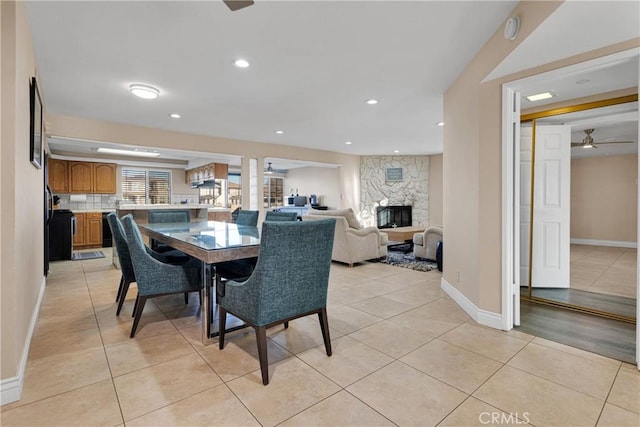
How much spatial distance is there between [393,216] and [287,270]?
7760mm

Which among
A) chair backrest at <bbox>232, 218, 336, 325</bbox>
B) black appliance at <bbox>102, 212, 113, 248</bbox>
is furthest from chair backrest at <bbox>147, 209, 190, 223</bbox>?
black appliance at <bbox>102, 212, 113, 248</bbox>

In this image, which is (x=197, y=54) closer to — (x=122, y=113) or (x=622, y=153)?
(x=122, y=113)

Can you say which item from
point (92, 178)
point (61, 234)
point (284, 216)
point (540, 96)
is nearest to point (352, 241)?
point (284, 216)

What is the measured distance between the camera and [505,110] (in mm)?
2551

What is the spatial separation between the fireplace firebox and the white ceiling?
15.9 ft

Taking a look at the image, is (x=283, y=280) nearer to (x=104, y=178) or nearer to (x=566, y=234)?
(x=566, y=234)

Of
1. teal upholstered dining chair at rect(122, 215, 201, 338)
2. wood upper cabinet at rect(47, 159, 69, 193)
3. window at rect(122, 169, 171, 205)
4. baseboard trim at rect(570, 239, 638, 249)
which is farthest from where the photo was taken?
window at rect(122, 169, 171, 205)

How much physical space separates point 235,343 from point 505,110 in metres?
2.90

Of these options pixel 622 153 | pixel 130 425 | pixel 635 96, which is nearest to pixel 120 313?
pixel 130 425

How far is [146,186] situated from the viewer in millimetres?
8445

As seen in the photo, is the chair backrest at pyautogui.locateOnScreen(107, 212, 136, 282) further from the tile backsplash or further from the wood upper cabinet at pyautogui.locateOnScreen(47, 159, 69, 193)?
the wood upper cabinet at pyautogui.locateOnScreen(47, 159, 69, 193)

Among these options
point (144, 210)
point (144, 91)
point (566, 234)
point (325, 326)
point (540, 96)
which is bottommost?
point (325, 326)

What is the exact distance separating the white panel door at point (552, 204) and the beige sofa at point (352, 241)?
235cm

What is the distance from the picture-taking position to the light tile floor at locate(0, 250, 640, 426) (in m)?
1.56
